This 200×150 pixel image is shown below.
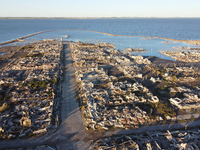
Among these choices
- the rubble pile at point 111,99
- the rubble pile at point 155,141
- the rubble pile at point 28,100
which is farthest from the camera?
the rubble pile at point 111,99

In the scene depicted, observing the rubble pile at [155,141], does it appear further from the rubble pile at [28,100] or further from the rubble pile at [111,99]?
the rubble pile at [28,100]

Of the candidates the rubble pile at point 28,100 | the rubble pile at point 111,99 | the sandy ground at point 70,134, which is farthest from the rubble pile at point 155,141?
the rubble pile at point 28,100

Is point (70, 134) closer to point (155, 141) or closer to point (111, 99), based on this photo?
point (111, 99)

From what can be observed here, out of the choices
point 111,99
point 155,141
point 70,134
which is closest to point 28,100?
point 70,134

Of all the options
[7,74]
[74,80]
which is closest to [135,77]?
[74,80]

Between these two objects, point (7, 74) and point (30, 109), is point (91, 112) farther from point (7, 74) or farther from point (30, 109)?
point (7, 74)

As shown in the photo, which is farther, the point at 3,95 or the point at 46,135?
the point at 3,95
